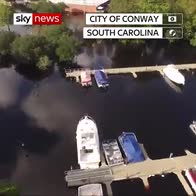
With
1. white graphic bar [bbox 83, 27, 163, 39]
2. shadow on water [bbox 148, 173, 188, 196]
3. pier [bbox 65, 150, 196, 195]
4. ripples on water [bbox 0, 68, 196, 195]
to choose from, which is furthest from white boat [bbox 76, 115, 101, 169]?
white graphic bar [bbox 83, 27, 163, 39]

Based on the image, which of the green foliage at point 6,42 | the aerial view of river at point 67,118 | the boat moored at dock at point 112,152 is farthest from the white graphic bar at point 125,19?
the boat moored at dock at point 112,152

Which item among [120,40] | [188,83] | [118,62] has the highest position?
[120,40]

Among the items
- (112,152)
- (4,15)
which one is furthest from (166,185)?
(4,15)

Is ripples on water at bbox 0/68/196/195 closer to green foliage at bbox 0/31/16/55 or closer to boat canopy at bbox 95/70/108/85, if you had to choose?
boat canopy at bbox 95/70/108/85

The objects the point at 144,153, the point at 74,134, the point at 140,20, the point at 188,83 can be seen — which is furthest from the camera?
the point at 140,20

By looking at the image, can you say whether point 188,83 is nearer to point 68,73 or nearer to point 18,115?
point 68,73

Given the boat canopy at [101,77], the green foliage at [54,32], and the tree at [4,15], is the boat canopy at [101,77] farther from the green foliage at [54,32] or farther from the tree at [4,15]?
the tree at [4,15]

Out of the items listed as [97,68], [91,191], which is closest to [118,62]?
[97,68]
